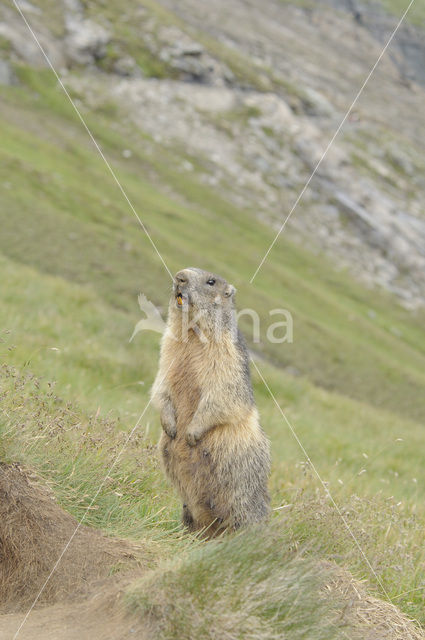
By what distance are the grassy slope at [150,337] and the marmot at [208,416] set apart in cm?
51

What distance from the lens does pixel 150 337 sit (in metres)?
20.8

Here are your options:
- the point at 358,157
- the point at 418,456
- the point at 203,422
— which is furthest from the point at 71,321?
the point at 358,157

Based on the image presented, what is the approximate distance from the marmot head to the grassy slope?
4.14ft

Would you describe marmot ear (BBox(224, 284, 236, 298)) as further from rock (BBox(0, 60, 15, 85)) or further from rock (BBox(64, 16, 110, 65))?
rock (BBox(64, 16, 110, 65))

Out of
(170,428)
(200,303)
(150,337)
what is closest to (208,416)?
(170,428)

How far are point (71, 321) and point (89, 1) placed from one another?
76.6 metres

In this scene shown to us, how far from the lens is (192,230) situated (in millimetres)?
51531

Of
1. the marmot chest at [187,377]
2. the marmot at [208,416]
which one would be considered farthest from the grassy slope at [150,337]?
the marmot chest at [187,377]

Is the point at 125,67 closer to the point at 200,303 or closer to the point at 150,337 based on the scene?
the point at 150,337

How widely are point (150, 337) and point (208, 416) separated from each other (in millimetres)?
14395

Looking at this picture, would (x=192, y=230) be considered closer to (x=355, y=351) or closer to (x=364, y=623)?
(x=355, y=351)

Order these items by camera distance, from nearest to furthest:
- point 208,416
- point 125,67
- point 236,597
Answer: point 236,597 → point 208,416 → point 125,67

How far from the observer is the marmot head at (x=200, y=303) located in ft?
22.9

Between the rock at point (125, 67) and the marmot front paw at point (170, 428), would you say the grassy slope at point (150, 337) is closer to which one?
the marmot front paw at point (170, 428)
